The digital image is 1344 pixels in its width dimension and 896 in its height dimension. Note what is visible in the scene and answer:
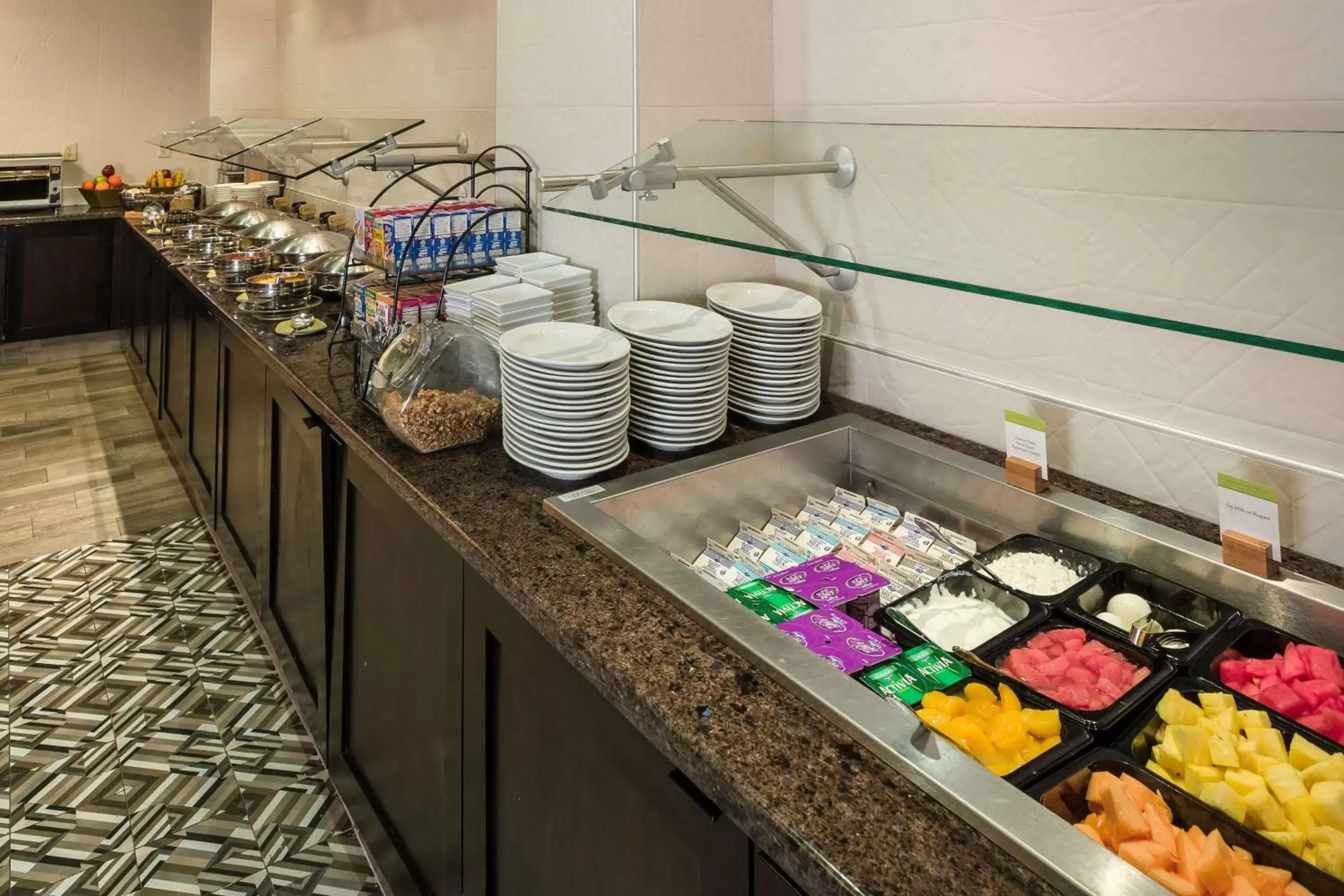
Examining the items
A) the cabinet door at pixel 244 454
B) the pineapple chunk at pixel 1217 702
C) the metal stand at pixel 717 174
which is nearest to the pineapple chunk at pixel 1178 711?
the pineapple chunk at pixel 1217 702

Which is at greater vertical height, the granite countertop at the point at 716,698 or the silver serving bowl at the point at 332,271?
the silver serving bowl at the point at 332,271

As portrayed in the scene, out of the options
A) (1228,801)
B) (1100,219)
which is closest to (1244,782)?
(1228,801)

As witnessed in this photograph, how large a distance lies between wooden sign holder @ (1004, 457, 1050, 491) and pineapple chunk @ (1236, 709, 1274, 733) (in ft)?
1.48

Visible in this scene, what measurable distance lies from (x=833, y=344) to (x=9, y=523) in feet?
9.85

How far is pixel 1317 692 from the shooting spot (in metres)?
0.84

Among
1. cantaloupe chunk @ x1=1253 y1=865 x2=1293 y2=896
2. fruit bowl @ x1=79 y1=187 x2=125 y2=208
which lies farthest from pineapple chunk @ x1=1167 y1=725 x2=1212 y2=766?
fruit bowl @ x1=79 y1=187 x2=125 y2=208

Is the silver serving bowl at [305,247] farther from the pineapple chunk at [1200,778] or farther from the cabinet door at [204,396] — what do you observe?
the pineapple chunk at [1200,778]

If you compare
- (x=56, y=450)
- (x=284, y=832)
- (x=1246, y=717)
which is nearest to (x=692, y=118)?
(x=1246, y=717)

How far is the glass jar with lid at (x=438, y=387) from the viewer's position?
1426mm

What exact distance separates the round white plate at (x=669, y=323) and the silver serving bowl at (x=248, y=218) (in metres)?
2.31

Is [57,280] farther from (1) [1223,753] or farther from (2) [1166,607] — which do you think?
(1) [1223,753]

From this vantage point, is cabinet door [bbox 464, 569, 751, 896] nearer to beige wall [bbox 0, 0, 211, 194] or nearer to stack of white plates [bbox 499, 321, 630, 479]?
stack of white plates [bbox 499, 321, 630, 479]

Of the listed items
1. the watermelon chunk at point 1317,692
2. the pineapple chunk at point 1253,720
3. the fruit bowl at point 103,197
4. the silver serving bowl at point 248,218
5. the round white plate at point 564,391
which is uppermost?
the fruit bowl at point 103,197

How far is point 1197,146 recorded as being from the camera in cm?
82
